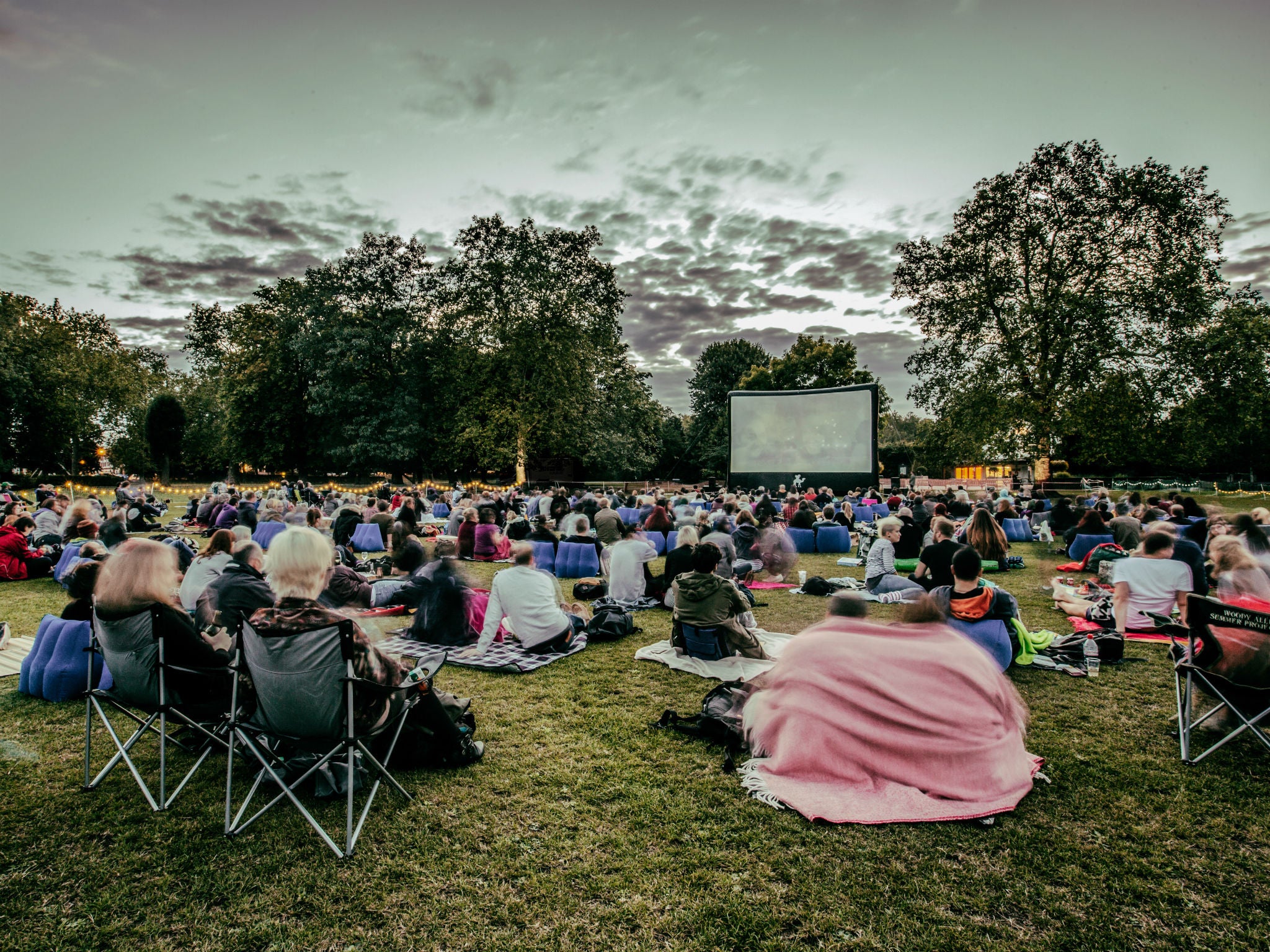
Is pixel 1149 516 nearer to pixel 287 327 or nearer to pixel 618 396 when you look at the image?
pixel 618 396

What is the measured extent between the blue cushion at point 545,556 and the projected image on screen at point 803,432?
16727mm

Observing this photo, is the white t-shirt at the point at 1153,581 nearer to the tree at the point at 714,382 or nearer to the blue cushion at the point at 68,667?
the blue cushion at the point at 68,667

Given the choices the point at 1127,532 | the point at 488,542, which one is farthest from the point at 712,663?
the point at 1127,532

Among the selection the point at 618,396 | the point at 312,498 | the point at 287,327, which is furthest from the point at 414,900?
the point at 287,327

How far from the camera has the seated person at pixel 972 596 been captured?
16.0 feet

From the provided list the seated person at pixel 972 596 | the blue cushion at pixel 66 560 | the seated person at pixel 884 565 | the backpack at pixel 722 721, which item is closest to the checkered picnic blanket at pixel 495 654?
the backpack at pixel 722 721

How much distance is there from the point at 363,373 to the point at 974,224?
90.1 ft

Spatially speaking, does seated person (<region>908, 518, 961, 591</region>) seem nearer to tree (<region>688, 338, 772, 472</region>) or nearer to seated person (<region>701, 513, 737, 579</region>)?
seated person (<region>701, 513, 737, 579</region>)

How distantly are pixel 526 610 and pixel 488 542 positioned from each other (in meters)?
6.20

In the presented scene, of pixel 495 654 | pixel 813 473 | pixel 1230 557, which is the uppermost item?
pixel 813 473

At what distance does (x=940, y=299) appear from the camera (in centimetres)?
2517

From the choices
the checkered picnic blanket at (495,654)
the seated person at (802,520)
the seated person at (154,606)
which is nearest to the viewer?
the seated person at (154,606)

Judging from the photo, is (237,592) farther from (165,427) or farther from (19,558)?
(165,427)

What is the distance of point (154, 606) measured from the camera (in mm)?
3178
